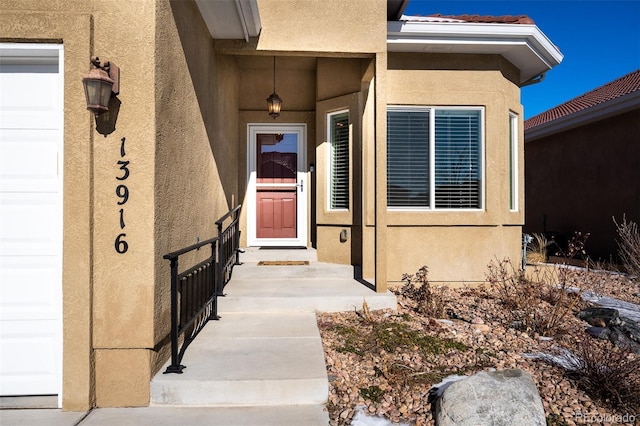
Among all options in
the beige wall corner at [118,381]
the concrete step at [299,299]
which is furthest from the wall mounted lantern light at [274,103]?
the beige wall corner at [118,381]

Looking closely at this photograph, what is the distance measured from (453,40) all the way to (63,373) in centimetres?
623

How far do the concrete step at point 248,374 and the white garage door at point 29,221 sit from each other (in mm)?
982

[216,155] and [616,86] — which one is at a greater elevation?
[616,86]

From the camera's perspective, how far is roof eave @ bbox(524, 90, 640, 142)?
8094 millimetres

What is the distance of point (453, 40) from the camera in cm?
532

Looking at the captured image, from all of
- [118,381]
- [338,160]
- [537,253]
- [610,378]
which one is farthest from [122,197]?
[537,253]

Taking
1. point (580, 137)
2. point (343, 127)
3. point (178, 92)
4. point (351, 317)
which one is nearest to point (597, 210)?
point (580, 137)

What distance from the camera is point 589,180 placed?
30.9 feet

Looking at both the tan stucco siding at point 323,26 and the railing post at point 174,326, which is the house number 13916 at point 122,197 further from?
the tan stucco siding at point 323,26

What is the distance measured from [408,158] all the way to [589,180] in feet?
23.0

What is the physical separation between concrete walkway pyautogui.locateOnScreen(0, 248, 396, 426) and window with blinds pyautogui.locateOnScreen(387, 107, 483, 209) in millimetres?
2090

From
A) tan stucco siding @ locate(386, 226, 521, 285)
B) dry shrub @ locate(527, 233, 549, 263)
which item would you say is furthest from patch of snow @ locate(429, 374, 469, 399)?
dry shrub @ locate(527, 233, 549, 263)

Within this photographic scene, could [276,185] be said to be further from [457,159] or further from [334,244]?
[457,159]

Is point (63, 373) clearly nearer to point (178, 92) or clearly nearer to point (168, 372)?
point (168, 372)
